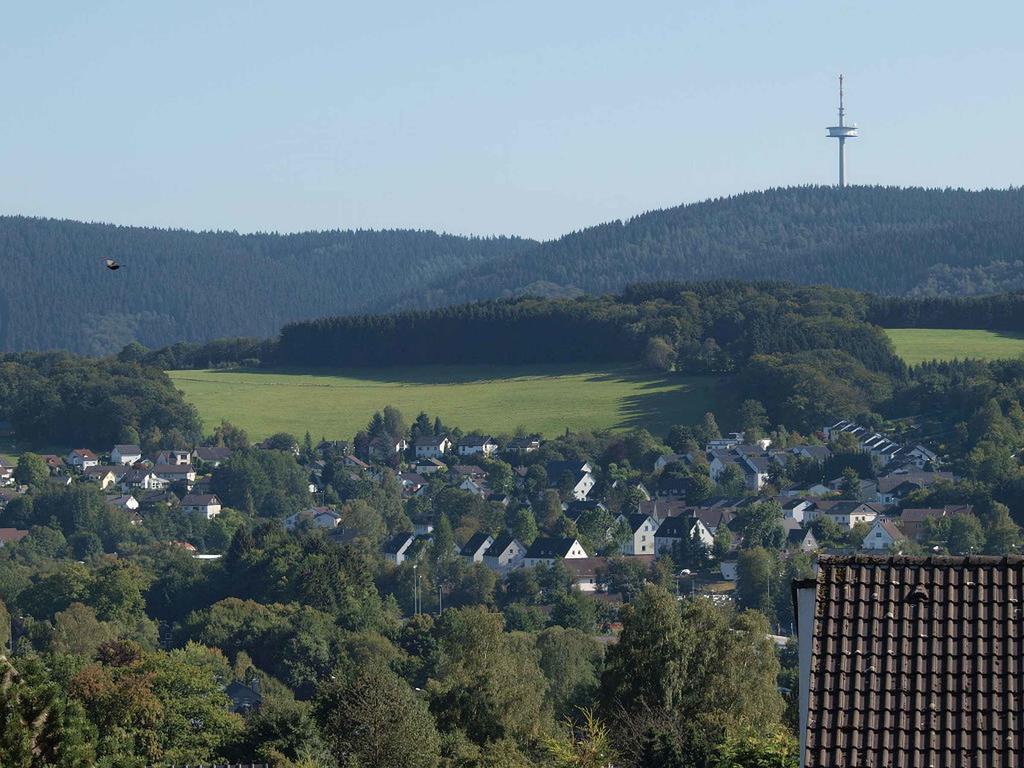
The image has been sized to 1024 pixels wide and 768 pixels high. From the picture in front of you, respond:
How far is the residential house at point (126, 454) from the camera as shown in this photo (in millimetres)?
155375

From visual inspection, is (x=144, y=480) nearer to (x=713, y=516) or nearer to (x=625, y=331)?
(x=713, y=516)

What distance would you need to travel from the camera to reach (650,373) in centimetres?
16100

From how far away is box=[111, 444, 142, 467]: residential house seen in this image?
15538cm

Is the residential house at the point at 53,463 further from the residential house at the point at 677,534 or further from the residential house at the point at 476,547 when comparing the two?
the residential house at the point at 677,534

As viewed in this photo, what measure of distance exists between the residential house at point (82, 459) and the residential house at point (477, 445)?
2501 cm

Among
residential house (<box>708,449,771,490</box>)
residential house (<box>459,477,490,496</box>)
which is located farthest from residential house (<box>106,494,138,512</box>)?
residential house (<box>708,449,771,490</box>)

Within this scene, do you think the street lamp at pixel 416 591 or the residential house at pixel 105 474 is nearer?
the street lamp at pixel 416 591

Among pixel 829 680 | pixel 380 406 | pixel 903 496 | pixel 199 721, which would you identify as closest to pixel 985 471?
pixel 903 496

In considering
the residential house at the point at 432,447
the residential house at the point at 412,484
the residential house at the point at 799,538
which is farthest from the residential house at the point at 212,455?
the residential house at the point at 799,538

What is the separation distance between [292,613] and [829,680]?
68.9 metres

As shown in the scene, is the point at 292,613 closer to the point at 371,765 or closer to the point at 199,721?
the point at 199,721

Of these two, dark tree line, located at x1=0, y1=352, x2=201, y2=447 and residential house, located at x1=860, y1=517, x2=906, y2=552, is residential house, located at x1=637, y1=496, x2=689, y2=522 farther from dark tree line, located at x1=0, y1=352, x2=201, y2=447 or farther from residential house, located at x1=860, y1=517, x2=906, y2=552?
dark tree line, located at x1=0, y1=352, x2=201, y2=447

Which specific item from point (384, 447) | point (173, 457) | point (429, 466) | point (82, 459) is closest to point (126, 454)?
point (82, 459)

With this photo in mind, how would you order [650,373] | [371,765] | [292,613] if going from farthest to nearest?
1. [650,373]
2. [292,613]
3. [371,765]
